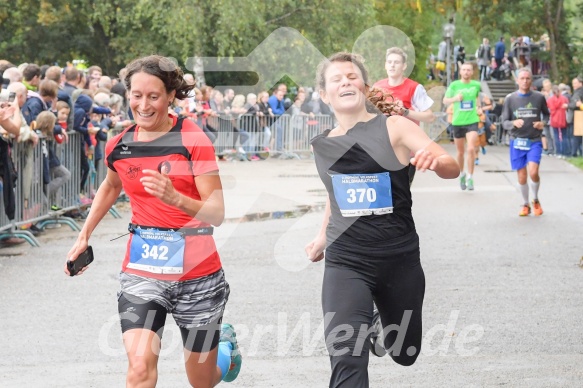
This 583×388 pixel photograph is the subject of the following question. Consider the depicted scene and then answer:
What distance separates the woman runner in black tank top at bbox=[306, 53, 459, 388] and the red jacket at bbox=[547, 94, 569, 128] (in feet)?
83.2

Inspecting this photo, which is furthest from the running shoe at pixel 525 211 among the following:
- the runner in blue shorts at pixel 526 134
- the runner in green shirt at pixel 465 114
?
the runner in green shirt at pixel 465 114

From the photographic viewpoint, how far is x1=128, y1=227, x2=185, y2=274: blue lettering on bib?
5312mm

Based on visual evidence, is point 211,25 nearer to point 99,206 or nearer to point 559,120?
point 559,120

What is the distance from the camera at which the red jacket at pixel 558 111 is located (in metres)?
30.1

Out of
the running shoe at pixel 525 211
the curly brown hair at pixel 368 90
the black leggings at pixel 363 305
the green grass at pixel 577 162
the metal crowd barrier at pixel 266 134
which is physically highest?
the curly brown hair at pixel 368 90

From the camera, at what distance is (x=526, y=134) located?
1557 centimetres

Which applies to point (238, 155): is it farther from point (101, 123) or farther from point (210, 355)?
point (210, 355)

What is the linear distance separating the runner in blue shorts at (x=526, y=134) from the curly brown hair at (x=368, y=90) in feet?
32.2

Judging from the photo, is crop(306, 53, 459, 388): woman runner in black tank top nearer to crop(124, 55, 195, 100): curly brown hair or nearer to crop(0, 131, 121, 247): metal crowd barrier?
crop(124, 55, 195, 100): curly brown hair

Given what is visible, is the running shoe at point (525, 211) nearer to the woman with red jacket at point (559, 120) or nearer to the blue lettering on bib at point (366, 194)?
the blue lettering on bib at point (366, 194)

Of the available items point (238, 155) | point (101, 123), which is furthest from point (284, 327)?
point (238, 155)

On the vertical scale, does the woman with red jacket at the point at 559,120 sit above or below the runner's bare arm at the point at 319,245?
below

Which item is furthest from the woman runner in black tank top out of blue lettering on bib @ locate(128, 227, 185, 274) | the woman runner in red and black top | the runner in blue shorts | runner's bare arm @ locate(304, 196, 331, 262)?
the runner in blue shorts

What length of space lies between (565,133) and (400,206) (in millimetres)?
26093
